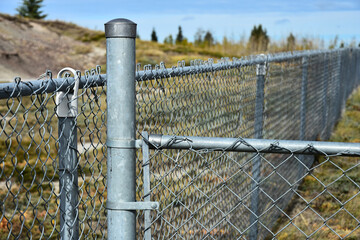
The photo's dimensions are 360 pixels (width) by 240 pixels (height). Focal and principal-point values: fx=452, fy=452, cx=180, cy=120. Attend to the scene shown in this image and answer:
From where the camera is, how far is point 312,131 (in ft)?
25.8

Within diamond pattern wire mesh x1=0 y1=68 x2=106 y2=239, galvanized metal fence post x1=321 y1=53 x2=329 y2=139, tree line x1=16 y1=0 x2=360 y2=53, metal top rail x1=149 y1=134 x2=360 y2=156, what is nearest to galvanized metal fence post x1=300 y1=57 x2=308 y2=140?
galvanized metal fence post x1=321 y1=53 x2=329 y2=139

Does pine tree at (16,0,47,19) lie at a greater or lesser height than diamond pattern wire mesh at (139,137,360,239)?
greater

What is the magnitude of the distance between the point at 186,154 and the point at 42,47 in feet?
88.0

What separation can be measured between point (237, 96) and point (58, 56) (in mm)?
24658

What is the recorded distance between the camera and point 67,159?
1966 mm

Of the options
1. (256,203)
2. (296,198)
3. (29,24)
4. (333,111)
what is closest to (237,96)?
(256,203)

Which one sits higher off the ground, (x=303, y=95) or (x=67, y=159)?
(x=67, y=159)

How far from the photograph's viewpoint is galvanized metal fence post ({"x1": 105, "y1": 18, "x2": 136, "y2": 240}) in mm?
1791

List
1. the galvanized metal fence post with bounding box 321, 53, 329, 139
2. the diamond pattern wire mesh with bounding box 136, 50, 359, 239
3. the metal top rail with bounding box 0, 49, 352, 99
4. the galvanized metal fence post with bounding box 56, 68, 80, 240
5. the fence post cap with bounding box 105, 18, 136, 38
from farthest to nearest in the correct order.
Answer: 1. the galvanized metal fence post with bounding box 321, 53, 329, 139
2. the diamond pattern wire mesh with bounding box 136, 50, 359, 239
3. the galvanized metal fence post with bounding box 56, 68, 80, 240
4. the fence post cap with bounding box 105, 18, 136, 38
5. the metal top rail with bounding box 0, 49, 352, 99

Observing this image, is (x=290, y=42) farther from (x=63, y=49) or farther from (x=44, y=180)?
(x=44, y=180)

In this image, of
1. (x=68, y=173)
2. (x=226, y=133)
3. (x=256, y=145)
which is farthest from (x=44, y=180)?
(x=256, y=145)

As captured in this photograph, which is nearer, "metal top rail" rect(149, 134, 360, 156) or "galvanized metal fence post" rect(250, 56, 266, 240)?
"metal top rail" rect(149, 134, 360, 156)

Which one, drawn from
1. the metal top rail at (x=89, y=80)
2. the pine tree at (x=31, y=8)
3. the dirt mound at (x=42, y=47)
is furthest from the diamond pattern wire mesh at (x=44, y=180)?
the pine tree at (x=31, y=8)

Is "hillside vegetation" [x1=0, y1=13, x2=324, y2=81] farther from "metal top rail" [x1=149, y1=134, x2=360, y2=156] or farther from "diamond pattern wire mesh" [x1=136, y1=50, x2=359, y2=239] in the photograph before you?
"metal top rail" [x1=149, y1=134, x2=360, y2=156]
